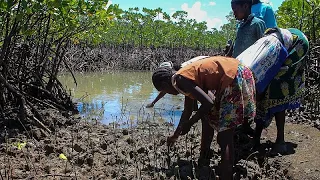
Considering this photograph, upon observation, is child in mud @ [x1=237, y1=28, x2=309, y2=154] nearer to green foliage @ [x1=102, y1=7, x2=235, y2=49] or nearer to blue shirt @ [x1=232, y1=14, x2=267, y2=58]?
blue shirt @ [x1=232, y1=14, x2=267, y2=58]

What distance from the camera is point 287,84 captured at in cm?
360

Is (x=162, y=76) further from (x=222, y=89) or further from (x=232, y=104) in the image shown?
(x=232, y=104)

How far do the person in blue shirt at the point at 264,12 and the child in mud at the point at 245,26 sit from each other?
1.01 ft

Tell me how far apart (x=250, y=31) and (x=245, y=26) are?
73mm

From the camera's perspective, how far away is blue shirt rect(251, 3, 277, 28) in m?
4.05

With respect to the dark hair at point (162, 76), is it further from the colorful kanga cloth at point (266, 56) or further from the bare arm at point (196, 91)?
the colorful kanga cloth at point (266, 56)

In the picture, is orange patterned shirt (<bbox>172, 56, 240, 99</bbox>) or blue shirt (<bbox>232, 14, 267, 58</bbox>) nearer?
orange patterned shirt (<bbox>172, 56, 240, 99</bbox>)

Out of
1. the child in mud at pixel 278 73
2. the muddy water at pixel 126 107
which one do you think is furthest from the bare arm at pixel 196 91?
the muddy water at pixel 126 107

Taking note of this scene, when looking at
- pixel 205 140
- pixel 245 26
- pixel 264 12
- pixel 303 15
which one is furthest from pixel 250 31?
pixel 303 15

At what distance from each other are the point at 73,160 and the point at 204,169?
117 centimetres

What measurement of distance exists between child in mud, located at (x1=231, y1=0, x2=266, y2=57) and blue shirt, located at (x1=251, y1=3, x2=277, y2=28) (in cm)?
31

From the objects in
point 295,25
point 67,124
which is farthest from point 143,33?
point 67,124

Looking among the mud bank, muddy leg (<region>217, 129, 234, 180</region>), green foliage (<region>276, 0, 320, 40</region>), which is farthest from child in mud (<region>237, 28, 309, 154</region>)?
green foliage (<region>276, 0, 320, 40</region>)

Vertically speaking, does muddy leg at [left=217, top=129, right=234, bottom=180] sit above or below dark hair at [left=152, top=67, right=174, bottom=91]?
below
